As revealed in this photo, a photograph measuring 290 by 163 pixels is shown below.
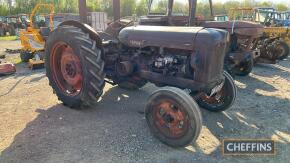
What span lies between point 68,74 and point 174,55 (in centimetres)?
213

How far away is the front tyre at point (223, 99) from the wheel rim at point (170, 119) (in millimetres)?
1330

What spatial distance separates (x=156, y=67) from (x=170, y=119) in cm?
105

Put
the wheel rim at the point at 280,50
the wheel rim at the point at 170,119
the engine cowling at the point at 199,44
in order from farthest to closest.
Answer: the wheel rim at the point at 280,50 < the engine cowling at the point at 199,44 < the wheel rim at the point at 170,119

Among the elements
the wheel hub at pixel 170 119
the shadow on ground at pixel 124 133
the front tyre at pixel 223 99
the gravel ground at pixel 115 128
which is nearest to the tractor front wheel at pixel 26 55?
the gravel ground at pixel 115 128

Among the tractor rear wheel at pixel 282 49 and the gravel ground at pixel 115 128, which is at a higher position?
the tractor rear wheel at pixel 282 49

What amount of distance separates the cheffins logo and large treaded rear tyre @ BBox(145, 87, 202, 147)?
570 mm

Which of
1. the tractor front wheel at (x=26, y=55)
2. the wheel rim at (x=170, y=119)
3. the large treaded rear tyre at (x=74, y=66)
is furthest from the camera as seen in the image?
the tractor front wheel at (x=26, y=55)

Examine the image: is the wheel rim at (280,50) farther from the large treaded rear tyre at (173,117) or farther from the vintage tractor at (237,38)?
the large treaded rear tyre at (173,117)

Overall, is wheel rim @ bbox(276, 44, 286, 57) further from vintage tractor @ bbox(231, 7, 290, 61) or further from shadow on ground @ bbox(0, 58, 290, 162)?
shadow on ground @ bbox(0, 58, 290, 162)

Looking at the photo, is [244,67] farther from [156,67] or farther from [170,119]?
[170,119]

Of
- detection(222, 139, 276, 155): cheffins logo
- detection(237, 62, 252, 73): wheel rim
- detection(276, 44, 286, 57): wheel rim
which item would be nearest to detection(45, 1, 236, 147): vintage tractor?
detection(222, 139, 276, 155): cheffins logo

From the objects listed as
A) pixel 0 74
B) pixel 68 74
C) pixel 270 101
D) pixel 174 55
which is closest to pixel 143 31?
pixel 174 55

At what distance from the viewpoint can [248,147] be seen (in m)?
3.68

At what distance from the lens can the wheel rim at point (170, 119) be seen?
11.5ft
